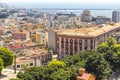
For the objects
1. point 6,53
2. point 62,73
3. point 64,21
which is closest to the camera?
point 62,73

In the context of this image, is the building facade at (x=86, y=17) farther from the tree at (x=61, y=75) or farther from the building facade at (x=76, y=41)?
the tree at (x=61, y=75)

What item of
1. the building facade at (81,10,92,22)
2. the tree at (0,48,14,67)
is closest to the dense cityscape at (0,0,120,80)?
the tree at (0,48,14,67)

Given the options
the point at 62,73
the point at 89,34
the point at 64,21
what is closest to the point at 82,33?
the point at 89,34

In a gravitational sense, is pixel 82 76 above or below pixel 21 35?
above

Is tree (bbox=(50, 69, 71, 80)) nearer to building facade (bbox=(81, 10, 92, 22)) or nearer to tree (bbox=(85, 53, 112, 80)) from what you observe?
tree (bbox=(85, 53, 112, 80))

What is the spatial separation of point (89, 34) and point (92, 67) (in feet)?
64.3

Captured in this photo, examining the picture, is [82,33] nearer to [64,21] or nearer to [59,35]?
[59,35]

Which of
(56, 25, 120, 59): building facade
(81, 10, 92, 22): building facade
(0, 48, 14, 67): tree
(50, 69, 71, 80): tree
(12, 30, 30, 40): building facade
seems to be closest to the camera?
(50, 69, 71, 80): tree

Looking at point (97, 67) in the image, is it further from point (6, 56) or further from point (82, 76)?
point (6, 56)

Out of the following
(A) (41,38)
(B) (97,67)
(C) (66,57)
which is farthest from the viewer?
(A) (41,38)

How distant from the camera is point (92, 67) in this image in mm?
33844

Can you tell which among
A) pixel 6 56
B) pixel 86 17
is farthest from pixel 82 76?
pixel 86 17

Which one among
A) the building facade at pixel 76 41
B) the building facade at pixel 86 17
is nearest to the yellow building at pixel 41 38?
the building facade at pixel 76 41

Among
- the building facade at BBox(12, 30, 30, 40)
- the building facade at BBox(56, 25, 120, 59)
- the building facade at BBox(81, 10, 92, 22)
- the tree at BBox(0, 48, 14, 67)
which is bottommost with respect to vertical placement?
the building facade at BBox(81, 10, 92, 22)
